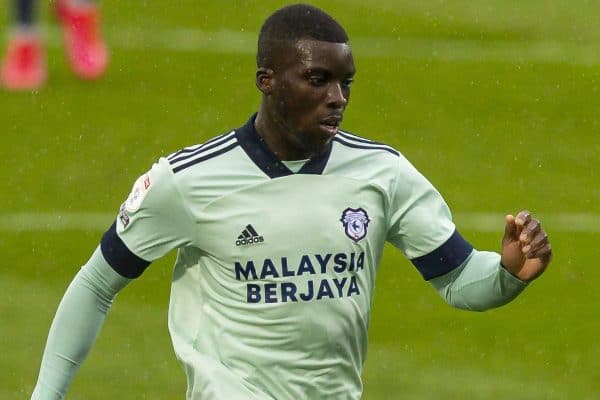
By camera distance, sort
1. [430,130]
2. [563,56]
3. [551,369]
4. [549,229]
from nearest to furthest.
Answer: [551,369] → [549,229] → [430,130] → [563,56]

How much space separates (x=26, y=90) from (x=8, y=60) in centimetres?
28

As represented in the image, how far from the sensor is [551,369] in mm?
10297

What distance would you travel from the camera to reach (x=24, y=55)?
1474 centimetres

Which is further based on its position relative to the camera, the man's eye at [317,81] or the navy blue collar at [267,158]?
the navy blue collar at [267,158]

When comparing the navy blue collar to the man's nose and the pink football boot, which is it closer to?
the man's nose

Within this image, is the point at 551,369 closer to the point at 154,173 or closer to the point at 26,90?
the point at 154,173

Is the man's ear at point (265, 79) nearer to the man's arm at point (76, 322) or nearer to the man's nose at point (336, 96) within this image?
the man's nose at point (336, 96)

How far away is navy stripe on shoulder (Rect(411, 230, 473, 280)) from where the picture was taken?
18.9 ft

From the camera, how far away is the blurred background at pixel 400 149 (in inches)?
402

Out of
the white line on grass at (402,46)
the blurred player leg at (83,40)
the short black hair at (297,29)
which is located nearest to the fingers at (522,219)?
the short black hair at (297,29)

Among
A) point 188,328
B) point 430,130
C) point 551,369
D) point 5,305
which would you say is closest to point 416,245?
point 188,328

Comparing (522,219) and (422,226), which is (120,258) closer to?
(422,226)

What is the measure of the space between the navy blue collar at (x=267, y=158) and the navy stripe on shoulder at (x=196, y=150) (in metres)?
0.04

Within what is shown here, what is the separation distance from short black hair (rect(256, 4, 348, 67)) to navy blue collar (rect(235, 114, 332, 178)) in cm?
22
